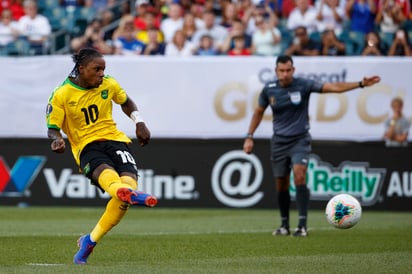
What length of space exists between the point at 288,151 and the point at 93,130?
174 inches

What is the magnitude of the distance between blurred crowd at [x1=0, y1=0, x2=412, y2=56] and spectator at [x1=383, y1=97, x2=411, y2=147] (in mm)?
1627

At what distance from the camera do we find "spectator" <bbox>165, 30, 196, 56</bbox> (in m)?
21.9

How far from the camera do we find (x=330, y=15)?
22.6m

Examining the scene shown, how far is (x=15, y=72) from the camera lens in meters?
20.8

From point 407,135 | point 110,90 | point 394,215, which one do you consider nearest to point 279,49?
point 407,135

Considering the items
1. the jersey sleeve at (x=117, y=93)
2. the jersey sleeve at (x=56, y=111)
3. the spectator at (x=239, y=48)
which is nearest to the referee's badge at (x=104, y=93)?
the jersey sleeve at (x=117, y=93)

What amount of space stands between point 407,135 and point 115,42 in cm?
671

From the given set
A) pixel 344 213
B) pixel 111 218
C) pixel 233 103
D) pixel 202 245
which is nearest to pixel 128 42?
pixel 233 103

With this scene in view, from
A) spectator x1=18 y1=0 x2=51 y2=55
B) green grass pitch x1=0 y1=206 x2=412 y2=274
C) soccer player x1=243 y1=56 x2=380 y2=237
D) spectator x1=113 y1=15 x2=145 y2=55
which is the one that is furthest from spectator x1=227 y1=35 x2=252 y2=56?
soccer player x1=243 y1=56 x2=380 y2=237

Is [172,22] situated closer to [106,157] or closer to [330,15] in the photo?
[330,15]

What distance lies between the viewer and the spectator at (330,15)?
886 inches

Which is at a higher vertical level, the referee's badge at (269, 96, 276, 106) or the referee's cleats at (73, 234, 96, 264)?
the referee's badge at (269, 96, 276, 106)

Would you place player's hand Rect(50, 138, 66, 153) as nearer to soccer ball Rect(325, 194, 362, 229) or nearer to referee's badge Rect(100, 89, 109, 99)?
referee's badge Rect(100, 89, 109, 99)

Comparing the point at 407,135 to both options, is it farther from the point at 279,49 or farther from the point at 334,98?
the point at 279,49
